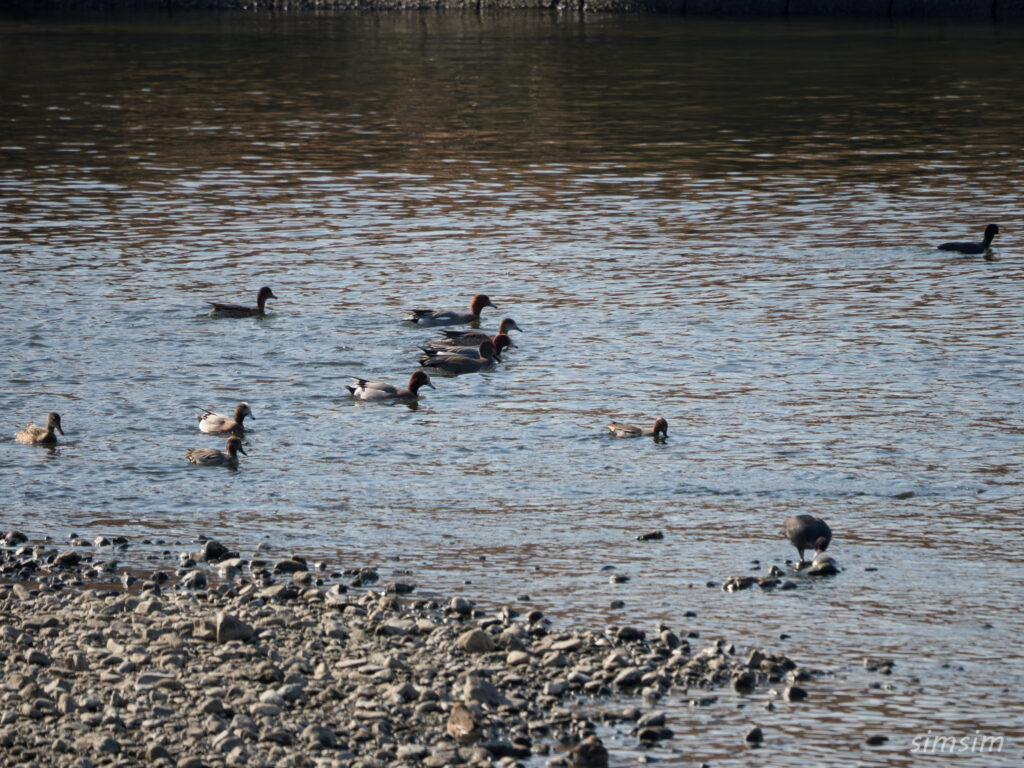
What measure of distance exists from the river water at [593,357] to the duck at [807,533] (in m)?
0.36

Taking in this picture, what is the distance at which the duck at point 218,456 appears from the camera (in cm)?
1738

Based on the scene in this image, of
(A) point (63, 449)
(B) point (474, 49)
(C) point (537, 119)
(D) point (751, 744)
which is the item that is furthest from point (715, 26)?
(D) point (751, 744)

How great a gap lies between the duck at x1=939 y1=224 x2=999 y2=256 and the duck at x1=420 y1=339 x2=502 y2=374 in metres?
10.2

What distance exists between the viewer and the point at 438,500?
1625 centimetres

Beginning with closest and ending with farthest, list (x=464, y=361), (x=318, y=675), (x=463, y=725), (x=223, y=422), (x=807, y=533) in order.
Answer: (x=463, y=725), (x=318, y=675), (x=807, y=533), (x=223, y=422), (x=464, y=361)

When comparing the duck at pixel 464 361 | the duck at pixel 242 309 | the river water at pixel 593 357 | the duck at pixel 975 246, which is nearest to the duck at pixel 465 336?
the duck at pixel 464 361

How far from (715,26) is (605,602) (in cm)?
6052

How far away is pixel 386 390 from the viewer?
19812mm

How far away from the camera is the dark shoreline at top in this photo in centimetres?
7238

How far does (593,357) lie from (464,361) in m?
1.83

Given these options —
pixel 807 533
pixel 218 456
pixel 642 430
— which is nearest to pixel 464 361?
pixel 642 430

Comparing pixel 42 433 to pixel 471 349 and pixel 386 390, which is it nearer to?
pixel 386 390

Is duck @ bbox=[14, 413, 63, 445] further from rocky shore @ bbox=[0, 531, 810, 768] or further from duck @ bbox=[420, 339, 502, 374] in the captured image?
duck @ bbox=[420, 339, 502, 374]

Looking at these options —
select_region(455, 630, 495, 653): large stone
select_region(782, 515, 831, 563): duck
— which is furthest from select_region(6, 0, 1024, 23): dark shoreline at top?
select_region(455, 630, 495, 653): large stone
